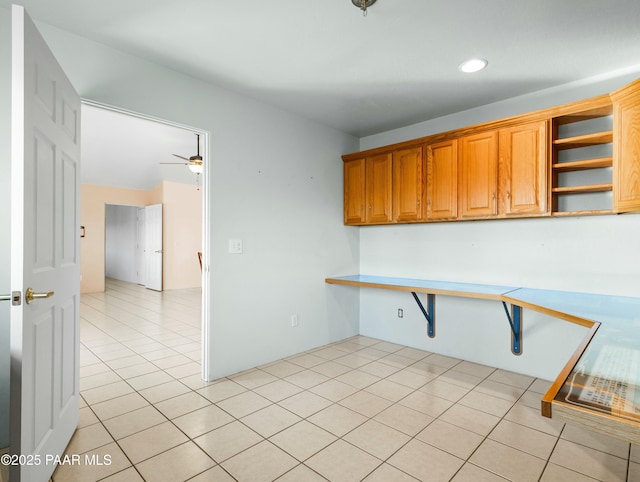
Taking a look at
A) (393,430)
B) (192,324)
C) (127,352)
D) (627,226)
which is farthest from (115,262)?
(627,226)

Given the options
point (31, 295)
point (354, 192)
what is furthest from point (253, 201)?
point (31, 295)

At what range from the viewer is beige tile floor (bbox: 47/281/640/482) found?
5.88 ft

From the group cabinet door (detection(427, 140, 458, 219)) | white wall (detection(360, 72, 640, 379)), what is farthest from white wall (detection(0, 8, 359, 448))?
cabinet door (detection(427, 140, 458, 219))

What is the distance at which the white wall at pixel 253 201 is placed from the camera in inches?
89.4

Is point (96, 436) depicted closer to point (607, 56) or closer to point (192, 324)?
point (192, 324)

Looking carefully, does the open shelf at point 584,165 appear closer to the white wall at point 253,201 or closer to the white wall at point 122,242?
the white wall at point 253,201

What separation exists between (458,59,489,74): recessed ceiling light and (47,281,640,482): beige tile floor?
2.51 m

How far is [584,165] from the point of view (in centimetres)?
251

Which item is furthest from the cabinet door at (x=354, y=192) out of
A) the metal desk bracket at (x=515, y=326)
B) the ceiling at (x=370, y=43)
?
the metal desk bracket at (x=515, y=326)

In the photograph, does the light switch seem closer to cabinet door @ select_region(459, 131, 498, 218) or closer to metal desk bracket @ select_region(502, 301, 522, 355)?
cabinet door @ select_region(459, 131, 498, 218)

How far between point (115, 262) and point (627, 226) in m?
11.8

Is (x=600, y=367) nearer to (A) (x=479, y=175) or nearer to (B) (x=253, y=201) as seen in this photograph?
(A) (x=479, y=175)

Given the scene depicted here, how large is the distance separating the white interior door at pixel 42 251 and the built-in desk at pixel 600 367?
1.88m

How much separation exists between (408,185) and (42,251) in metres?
3.00
